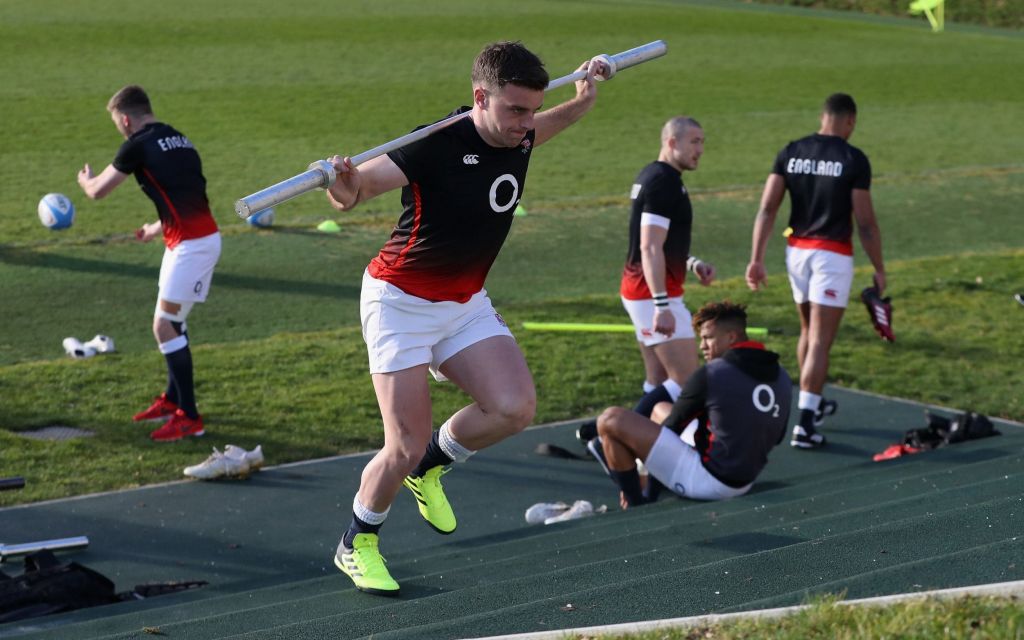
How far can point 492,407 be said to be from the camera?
5.79m

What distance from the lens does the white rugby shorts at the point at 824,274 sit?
30.4ft

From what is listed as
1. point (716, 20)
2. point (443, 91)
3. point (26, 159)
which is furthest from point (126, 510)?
point (716, 20)

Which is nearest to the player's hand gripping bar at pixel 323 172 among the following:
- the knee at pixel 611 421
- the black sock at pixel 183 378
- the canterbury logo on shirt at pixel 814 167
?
the knee at pixel 611 421

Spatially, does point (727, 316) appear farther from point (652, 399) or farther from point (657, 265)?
point (652, 399)

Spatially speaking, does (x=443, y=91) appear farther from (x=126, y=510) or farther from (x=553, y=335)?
(x=126, y=510)

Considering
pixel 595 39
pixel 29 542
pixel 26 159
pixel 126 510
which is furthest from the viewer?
pixel 595 39

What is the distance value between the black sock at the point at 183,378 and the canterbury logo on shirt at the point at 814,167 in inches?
175

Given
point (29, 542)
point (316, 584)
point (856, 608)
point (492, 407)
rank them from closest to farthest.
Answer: point (856, 608)
point (492, 407)
point (316, 584)
point (29, 542)

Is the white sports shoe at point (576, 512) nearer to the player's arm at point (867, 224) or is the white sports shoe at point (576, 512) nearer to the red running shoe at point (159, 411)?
the player's arm at point (867, 224)

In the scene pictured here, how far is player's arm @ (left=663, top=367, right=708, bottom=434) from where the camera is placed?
24.5 feet

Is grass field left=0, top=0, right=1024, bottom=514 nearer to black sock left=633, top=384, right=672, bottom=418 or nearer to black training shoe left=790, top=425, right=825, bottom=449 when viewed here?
black sock left=633, top=384, right=672, bottom=418

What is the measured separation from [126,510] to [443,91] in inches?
674

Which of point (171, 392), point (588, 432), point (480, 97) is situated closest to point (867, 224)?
point (588, 432)

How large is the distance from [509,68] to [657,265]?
3.25 metres
